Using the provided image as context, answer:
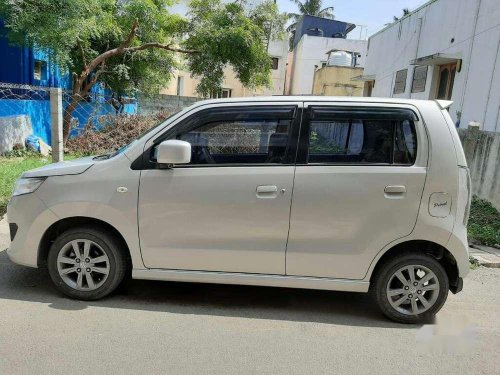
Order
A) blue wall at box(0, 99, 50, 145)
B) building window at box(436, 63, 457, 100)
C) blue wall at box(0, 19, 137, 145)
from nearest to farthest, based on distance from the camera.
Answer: blue wall at box(0, 99, 50, 145)
blue wall at box(0, 19, 137, 145)
building window at box(436, 63, 457, 100)

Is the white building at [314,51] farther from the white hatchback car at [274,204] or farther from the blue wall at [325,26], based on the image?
the white hatchback car at [274,204]

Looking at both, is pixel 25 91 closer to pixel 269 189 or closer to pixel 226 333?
pixel 269 189

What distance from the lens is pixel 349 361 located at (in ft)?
11.0

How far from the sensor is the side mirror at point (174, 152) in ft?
12.4

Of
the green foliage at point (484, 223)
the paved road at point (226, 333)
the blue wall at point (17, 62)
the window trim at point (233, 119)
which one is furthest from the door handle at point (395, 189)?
the blue wall at point (17, 62)

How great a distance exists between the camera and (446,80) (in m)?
11.9

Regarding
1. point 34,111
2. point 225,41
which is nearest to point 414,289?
point 34,111

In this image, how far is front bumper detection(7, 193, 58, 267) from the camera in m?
4.00

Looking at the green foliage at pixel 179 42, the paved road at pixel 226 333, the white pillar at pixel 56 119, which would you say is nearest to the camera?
the paved road at pixel 226 333

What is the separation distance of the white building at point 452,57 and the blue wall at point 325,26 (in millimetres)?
21804

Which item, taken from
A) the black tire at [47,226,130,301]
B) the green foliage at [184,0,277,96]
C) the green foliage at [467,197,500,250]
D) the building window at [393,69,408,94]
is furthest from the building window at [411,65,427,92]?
the black tire at [47,226,130,301]

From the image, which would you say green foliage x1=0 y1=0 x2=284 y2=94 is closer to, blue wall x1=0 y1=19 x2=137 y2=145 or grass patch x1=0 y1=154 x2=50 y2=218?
blue wall x1=0 y1=19 x2=137 y2=145

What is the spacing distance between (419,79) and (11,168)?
1108 centimetres

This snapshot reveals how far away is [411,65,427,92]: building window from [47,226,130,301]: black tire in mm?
11367
